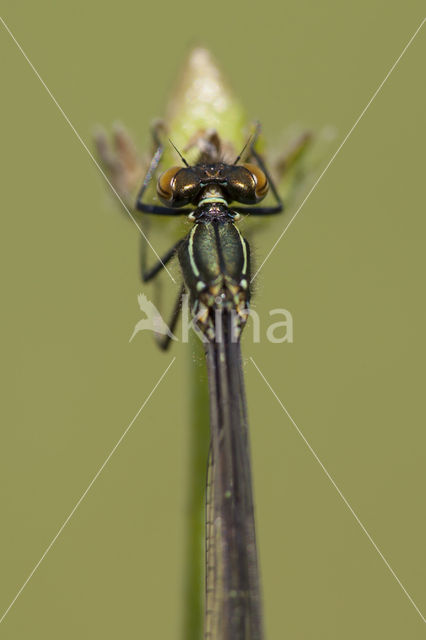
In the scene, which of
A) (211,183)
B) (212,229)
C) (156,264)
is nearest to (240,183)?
(211,183)

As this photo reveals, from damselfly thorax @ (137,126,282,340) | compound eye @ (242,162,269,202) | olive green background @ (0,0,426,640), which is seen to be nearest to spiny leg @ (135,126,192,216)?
damselfly thorax @ (137,126,282,340)

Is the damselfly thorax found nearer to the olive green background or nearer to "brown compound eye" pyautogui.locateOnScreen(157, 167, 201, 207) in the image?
"brown compound eye" pyautogui.locateOnScreen(157, 167, 201, 207)

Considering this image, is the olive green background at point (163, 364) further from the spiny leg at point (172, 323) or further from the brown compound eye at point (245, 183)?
the brown compound eye at point (245, 183)

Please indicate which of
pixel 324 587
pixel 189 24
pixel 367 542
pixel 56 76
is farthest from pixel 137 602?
pixel 189 24

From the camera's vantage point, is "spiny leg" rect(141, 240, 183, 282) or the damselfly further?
"spiny leg" rect(141, 240, 183, 282)

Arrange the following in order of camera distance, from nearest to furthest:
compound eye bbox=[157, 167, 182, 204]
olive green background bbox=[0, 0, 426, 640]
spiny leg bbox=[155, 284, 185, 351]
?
compound eye bbox=[157, 167, 182, 204] → spiny leg bbox=[155, 284, 185, 351] → olive green background bbox=[0, 0, 426, 640]

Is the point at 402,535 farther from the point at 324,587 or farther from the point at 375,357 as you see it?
the point at 375,357

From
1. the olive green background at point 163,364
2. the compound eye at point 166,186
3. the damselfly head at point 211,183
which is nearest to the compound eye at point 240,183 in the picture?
the damselfly head at point 211,183

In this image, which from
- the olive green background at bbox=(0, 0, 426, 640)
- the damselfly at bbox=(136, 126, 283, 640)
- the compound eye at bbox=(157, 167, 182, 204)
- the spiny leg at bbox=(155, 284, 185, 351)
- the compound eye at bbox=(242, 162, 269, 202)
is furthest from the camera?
the olive green background at bbox=(0, 0, 426, 640)
